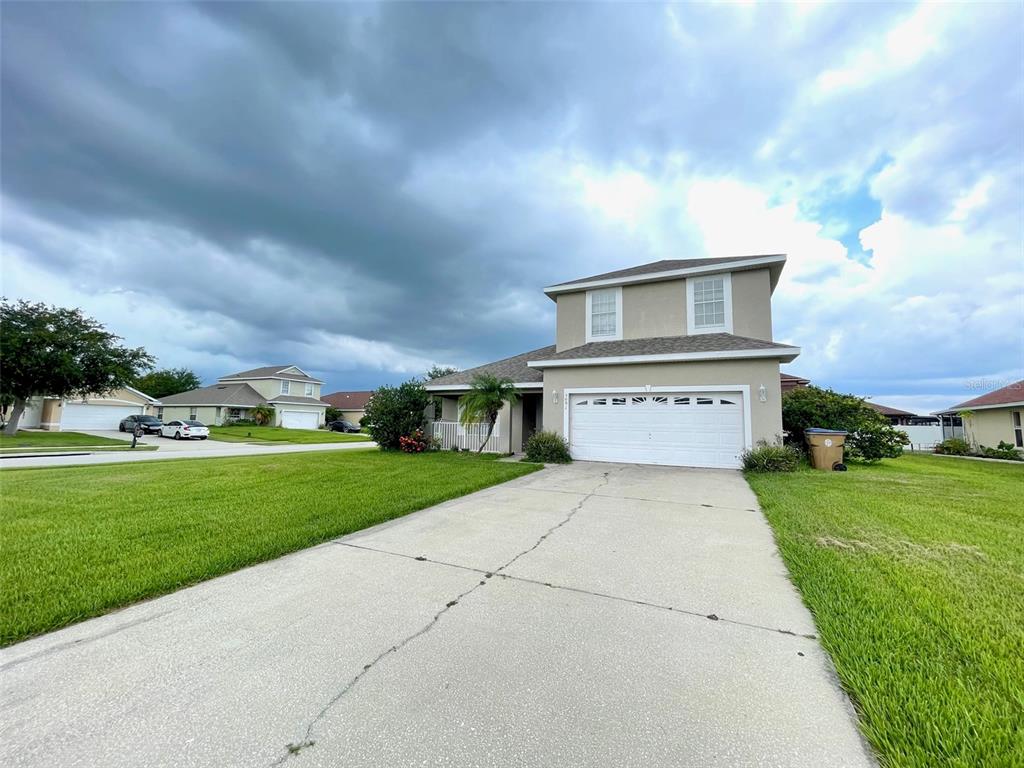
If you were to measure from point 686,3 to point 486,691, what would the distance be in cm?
1243

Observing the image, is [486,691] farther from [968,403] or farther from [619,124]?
[968,403]

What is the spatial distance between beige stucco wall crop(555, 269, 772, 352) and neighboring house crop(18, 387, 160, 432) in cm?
3283

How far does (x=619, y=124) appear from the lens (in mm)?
11250

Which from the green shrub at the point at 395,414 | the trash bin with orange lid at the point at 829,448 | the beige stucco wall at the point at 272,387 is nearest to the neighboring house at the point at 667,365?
the trash bin with orange lid at the point at 829,448

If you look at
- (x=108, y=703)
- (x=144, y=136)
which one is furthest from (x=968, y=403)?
(x=144, y=136)

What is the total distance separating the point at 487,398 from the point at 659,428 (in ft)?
18.0

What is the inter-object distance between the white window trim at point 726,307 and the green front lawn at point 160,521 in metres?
7.08

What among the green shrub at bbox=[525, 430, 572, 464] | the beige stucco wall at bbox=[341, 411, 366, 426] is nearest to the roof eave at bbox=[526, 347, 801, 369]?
the green shrub at bbox=[525, 430, 572, 464]

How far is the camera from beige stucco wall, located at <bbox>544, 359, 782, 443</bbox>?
10219mm

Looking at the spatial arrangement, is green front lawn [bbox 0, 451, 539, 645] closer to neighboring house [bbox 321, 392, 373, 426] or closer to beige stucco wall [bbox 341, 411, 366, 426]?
neighboring house [bbox 321, 392, 373, 426]

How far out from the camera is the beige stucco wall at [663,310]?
11.6 meters

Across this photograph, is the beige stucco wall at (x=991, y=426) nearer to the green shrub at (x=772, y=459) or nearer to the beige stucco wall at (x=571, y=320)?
the green shrub at (x=772, y=459)

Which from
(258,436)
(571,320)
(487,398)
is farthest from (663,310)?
(258,436)

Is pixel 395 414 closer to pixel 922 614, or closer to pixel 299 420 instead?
pixel 922 614
